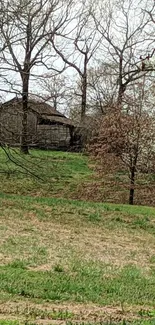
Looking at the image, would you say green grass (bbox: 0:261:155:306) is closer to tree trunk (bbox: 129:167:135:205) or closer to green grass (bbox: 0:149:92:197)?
green grass (bbox: 0:149:92:197)

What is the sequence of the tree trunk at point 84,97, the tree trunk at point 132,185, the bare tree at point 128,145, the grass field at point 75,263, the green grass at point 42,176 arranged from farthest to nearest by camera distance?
the tree trunk at point 84,97, the green grass at point 42,176, the tree trunk at point 132,185, the bare tree at point 128,145, the grass field at point 75,263

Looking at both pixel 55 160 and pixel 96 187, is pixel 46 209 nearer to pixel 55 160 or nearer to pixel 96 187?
pixel 96 187

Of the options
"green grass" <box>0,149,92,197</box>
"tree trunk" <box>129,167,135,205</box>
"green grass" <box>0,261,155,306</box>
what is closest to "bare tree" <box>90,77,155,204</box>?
"tree trunk" <box>129,167,135,205</box>

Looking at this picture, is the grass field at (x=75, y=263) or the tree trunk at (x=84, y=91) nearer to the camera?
the grass field at (x=75, y=263)

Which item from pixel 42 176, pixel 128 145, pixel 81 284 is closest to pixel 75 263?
pixel 81 284

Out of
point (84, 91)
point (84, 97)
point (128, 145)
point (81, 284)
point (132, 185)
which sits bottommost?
point (81, 284)

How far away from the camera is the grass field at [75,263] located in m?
6.30

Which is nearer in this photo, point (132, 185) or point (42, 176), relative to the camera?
point (132, 185)

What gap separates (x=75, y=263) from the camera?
1013cm

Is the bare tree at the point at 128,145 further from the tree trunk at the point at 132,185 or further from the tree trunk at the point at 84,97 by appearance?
the tree trunk at the point at 84,97

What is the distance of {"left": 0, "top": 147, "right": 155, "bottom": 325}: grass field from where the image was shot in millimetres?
6297

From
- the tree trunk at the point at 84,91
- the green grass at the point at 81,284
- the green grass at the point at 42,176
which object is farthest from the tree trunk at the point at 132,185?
the tree trunk at the point at 84,91

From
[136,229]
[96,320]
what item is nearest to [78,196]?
[136,229]

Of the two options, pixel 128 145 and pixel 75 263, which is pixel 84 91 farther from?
pixel 75 263
